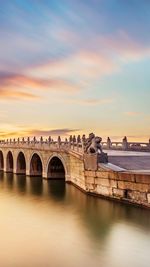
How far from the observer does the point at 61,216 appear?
1817cm

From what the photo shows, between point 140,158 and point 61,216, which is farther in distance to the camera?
point 140,158

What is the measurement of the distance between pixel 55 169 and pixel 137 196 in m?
17.1

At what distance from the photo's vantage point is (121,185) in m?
19.1

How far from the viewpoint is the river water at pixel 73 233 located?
11875 millimetres

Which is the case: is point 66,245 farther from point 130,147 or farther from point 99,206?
point 130,147

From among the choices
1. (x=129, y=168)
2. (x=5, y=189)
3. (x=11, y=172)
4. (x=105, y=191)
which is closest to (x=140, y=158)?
(x=129, y=168)

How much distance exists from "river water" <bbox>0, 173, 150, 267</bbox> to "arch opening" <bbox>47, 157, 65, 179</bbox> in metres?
10.1

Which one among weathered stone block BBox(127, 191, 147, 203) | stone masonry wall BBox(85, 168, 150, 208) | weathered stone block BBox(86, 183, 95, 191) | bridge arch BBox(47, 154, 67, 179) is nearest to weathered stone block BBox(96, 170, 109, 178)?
stone masonry wall BBox(85, 168, 150, 208)

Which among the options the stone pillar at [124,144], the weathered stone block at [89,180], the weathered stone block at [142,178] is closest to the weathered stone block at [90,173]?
the weathered stone block at [89,180]

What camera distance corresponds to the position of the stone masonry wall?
17.4m

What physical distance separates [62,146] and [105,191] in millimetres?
10364

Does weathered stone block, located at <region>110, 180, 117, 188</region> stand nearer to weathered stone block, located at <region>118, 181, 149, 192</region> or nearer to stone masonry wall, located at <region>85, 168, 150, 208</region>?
stone masonry wall, located at <region>85, 168, 150, 208</region>

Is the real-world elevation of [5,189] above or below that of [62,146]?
below

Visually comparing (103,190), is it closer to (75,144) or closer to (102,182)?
(102,182)
